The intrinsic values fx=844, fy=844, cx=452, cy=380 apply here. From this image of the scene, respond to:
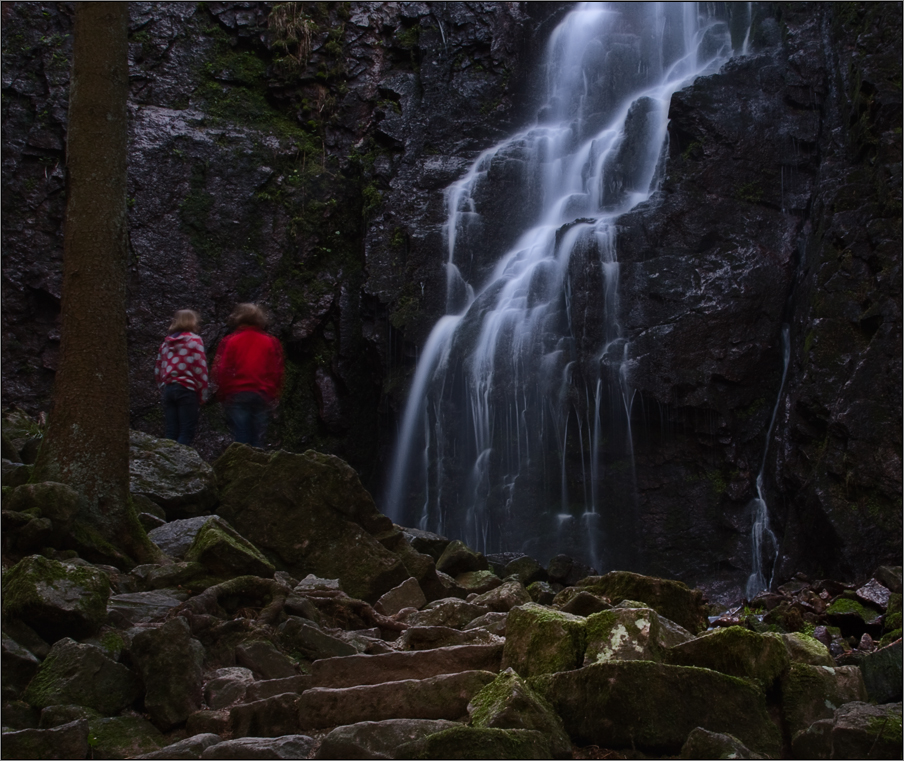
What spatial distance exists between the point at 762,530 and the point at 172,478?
9.47 metres

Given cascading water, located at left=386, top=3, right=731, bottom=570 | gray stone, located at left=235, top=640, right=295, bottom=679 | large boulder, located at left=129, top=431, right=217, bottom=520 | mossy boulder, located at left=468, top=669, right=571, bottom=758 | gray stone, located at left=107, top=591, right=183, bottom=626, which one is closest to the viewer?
mossy boulder, located at left=468, top=669, right=571, bottom=758

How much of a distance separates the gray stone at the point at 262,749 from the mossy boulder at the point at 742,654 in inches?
55.8

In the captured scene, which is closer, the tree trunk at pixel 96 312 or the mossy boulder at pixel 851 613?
the tree trunk at pixel 96 312

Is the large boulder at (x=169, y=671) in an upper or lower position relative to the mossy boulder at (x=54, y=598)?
lower

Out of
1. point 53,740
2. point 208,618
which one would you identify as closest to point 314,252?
point 208,618

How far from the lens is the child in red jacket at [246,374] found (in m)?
7.65

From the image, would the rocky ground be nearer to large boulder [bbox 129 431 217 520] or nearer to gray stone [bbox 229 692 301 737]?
gray stone [bbox 229 692 301 737]

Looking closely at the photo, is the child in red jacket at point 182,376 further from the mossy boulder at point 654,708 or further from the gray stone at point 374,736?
the mossy boulder at point 654,708

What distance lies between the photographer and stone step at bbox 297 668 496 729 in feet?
10.1

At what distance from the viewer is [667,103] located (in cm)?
1688

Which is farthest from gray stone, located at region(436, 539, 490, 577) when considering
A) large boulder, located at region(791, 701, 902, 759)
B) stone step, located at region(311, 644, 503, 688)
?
large boulder, located at region(791, 701, 902, 759)

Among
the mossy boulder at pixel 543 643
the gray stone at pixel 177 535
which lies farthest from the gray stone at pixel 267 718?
the gray stone at pixel 177 535

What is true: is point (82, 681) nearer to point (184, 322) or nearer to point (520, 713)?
point (520, 713)

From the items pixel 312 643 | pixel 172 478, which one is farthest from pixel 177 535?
pixel 312 643
